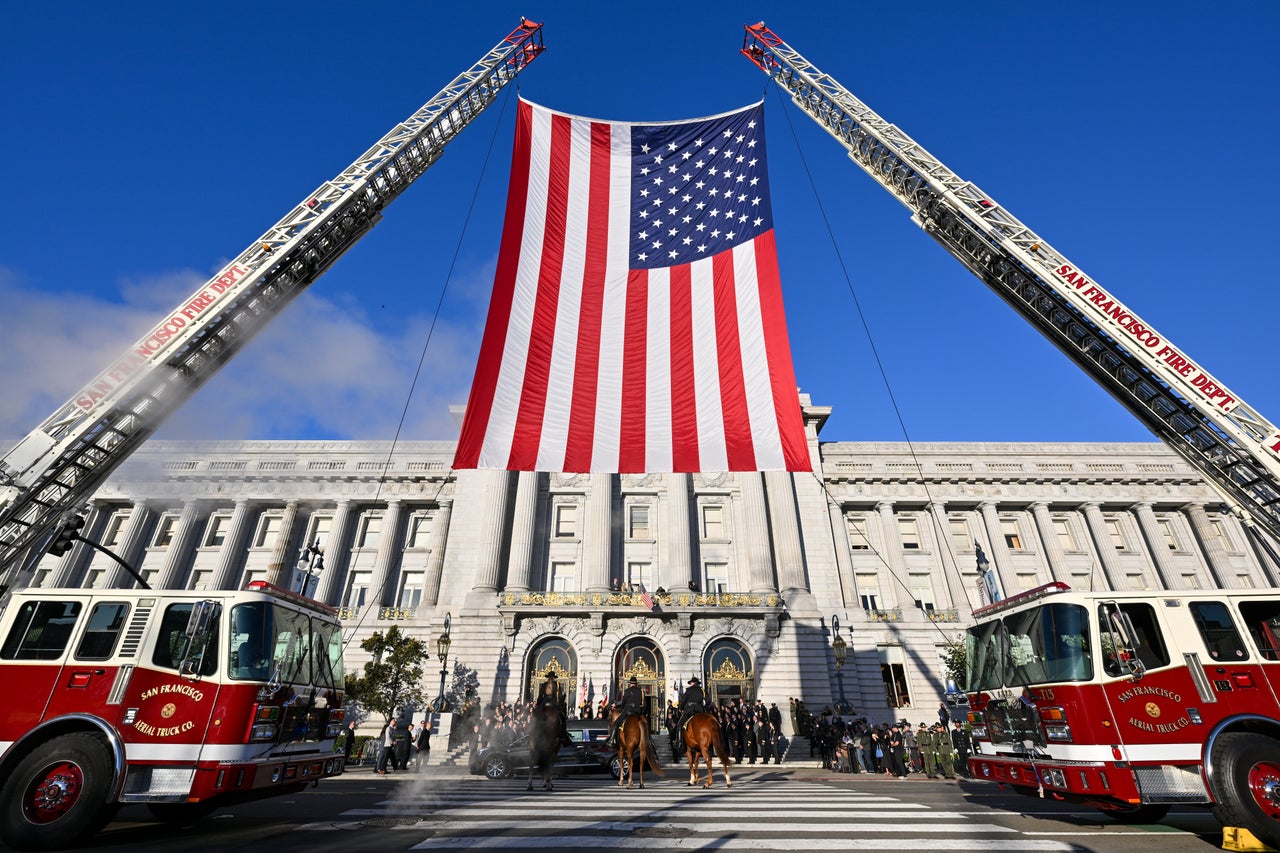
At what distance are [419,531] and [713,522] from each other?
21775 mm

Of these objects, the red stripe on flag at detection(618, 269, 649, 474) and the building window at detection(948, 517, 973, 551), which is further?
the building window at detection(948, 517, 973, 551)

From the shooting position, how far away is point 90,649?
7.66 m

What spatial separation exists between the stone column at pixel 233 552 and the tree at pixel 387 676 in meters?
18.4

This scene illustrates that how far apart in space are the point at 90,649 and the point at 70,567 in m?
49.5

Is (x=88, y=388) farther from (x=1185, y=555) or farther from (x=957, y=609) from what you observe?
(x=1185, y=555)

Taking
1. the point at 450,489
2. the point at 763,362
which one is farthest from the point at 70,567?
the point at 763,362

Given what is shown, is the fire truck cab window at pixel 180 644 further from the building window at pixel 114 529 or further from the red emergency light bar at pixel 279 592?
the building window at pixel 114 529

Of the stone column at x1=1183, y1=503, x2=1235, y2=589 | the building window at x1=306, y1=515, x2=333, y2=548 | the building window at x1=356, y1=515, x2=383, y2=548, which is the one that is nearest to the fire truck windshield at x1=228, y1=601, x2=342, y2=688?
the building window at x1=356, y1=515, x2=383, y2=548

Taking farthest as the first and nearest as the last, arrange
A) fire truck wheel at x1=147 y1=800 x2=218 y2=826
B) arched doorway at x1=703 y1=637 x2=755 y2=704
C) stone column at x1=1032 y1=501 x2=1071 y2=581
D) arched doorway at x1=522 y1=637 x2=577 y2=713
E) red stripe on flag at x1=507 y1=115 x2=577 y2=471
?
stone column at x1=1032 y1=501 x2=1071 y2=581
arched doorway at x1=522 y1=637 x2=577 y2=713
arched doorway at x1=703 y1=637 x2=755 y2=704
red stripe on flag at x1=507 y1=115 x2=577 y2=471
fire truck wheel at x1=147 y1=800 x2=218 y2=826

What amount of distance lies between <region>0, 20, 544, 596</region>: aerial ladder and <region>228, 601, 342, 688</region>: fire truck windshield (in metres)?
6.83

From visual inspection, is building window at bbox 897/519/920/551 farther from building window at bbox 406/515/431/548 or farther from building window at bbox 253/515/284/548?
building window at bbox 253/515/284/548

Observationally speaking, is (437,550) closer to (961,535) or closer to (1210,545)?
(961,535)

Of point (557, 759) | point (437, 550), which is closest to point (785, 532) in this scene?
point (437, 550)

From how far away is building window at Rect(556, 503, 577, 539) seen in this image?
40.8 metres
